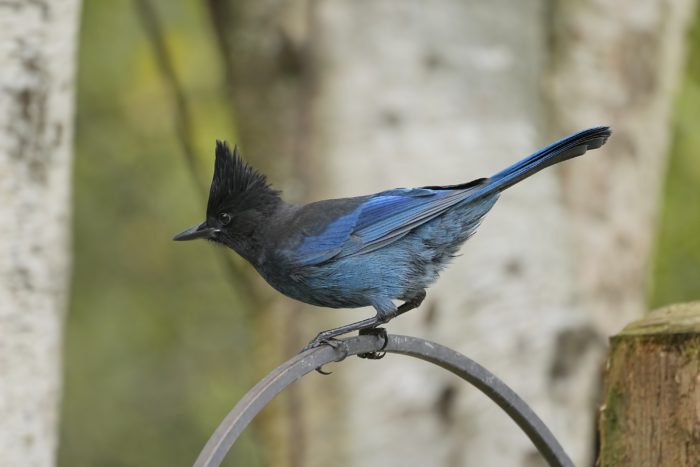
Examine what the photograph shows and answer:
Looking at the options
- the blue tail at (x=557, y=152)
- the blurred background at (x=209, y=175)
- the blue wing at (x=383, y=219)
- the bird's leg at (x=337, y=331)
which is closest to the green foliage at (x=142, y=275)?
the blurred background at (x=209, y=175)

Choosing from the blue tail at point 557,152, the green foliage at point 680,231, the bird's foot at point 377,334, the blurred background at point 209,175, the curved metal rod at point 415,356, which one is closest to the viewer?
the curved metal rod at point 415,356

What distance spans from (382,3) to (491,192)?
2.35 metres

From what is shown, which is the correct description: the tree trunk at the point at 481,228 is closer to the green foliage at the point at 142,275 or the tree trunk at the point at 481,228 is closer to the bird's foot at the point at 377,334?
the bird's foot at the point at 377,334

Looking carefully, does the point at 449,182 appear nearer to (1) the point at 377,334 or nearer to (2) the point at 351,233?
(2) the point at 351,233

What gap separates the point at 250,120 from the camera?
17.7ft

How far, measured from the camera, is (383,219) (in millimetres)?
3076

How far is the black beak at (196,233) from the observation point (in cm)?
273

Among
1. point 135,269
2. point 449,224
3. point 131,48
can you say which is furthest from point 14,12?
point 135,269

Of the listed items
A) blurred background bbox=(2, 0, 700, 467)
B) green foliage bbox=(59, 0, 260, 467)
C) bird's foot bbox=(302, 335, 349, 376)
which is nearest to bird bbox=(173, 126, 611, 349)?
bird's foot bbox=(302, 335, 349, 376)

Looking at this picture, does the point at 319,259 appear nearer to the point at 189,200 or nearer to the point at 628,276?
the point at 628,276

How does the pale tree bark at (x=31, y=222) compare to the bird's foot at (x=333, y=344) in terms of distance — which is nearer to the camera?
the bird's foot at (x=333, y=344)

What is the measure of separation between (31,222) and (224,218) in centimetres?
65

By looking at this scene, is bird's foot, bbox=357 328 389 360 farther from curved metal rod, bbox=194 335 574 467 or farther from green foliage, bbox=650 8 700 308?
green foliage, bbox=650 8 700 308

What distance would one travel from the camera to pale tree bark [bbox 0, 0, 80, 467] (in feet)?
10.2
